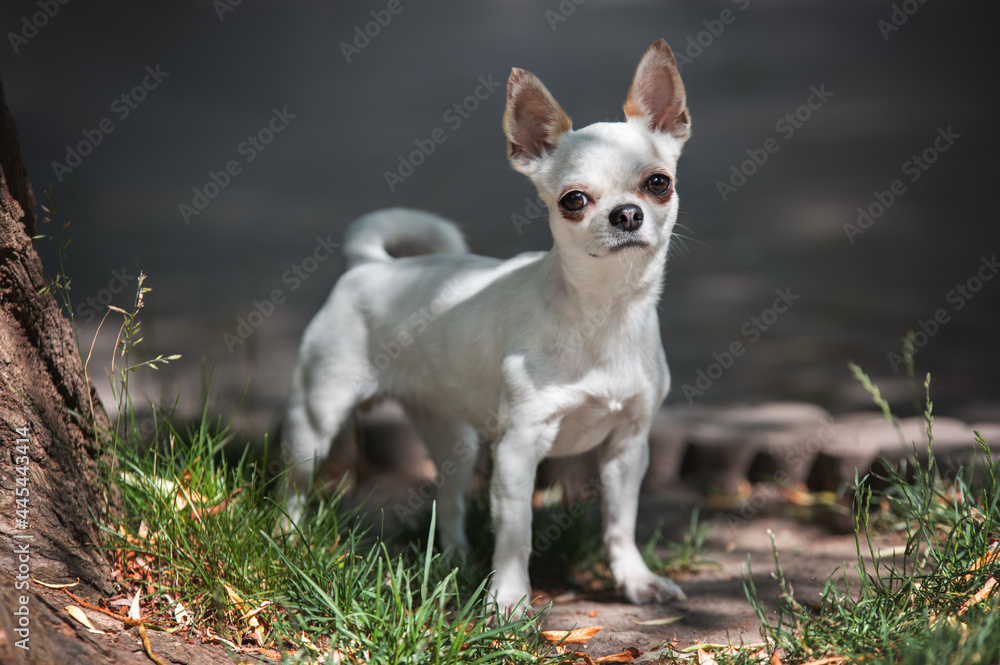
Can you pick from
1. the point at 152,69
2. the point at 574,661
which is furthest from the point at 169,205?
the point at 574,661

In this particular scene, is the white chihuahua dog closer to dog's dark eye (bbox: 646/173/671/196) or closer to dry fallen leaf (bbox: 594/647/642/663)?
dog's dark eye (bbox: 646/173/671/196)

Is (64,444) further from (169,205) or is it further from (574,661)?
(169,205)

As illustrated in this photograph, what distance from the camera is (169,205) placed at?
910 cm

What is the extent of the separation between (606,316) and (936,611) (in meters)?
1.31

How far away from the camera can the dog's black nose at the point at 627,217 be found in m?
2.60
